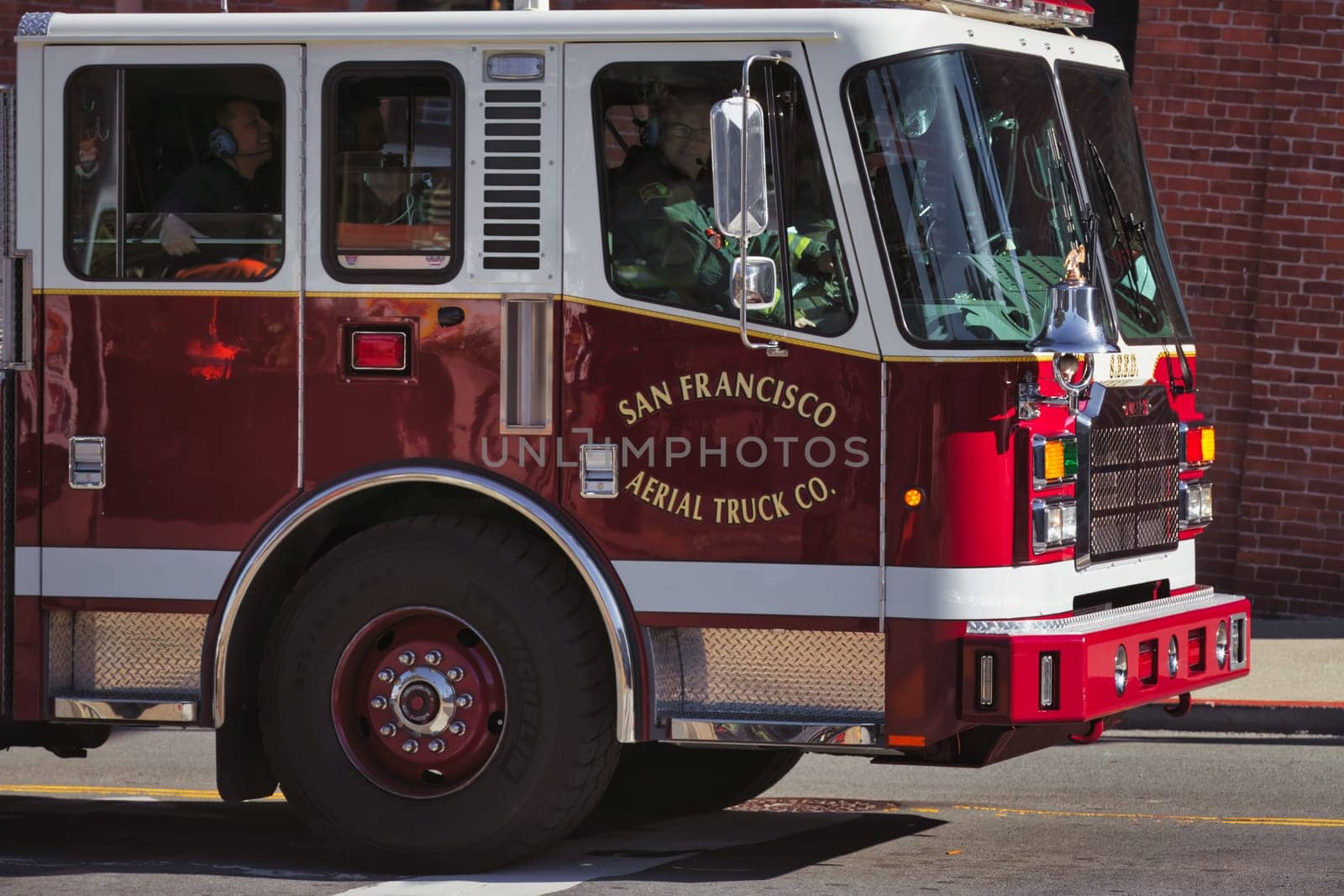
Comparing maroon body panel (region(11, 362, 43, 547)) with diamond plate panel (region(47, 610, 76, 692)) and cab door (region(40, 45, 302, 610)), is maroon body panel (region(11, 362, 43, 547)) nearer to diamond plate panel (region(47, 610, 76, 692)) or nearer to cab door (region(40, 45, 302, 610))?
cab door (region(40, 45, 302, 610))

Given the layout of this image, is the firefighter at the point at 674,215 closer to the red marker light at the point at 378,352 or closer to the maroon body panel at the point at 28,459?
the red marker light at the point at 378,352

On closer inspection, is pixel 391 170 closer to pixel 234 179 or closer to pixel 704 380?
pixel 234 179

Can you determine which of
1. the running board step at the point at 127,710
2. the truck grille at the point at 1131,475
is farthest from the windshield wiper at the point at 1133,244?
the running board step at the point at 127,710

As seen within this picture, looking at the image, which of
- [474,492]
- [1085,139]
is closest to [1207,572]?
[1085,139]

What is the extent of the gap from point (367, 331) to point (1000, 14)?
2.29 meters

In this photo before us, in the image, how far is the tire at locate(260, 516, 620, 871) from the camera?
22.9ft

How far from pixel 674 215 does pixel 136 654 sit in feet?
7.36

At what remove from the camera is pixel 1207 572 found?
13.8 m

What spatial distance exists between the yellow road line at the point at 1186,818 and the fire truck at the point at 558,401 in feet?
3.57

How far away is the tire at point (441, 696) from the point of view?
22.9ft

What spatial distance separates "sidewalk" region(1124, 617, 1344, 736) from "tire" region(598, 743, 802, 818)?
2830mm

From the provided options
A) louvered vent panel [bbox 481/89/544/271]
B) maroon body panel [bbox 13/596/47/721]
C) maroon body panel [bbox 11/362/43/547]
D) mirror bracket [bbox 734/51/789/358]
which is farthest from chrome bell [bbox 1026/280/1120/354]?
maroon body panel [bbox 13/596/47/721]

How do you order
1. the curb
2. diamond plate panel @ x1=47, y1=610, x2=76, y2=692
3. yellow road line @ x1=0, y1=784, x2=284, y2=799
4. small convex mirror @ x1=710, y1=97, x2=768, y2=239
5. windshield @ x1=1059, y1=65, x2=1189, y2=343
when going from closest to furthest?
small convex mirror @ x1=710, y1=97, x2=768, y2=239
diamond plate panel @ x1=47, y1=610, x2=76, y2=692
windshield @ x1=1059, y1=65, x2=1189, y2=343
yellow road line @ x1=0, y1=784, x2=284, y2=799
the curb

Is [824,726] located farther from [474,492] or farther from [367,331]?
[367,331]
